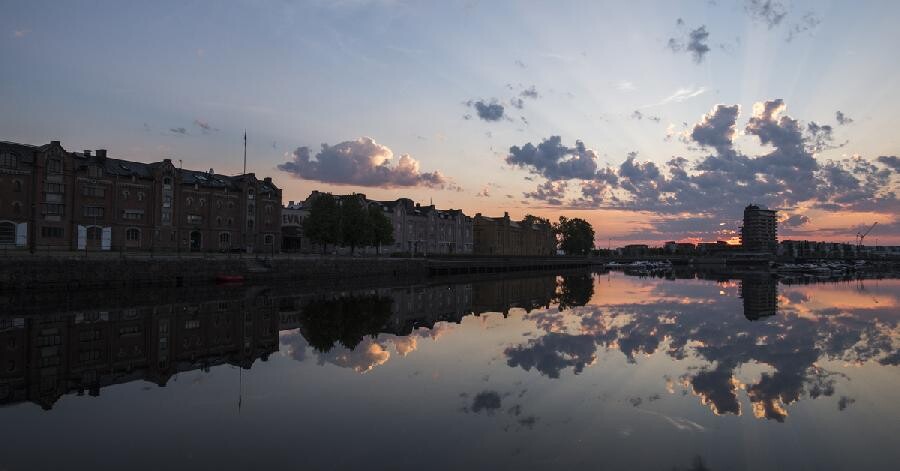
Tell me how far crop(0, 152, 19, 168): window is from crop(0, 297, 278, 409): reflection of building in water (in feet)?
122

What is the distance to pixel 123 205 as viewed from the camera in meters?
72.0

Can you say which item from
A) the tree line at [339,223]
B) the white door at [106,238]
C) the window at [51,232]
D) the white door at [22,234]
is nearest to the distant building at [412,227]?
the tree line at [339,223]

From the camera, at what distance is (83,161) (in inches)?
2714

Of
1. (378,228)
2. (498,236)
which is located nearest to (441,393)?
(378,228)

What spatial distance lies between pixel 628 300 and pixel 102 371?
145 feet

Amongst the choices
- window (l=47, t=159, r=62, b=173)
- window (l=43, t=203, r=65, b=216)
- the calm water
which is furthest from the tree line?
the calm water

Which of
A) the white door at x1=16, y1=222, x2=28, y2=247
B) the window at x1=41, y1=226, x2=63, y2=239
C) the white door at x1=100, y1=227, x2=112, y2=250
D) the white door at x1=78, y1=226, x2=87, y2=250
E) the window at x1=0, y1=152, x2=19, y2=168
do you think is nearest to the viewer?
the window at x1=0, y1=152, x2=19, y2=168

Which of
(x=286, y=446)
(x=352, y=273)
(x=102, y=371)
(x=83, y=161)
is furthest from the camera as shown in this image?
(x=352, y=273)

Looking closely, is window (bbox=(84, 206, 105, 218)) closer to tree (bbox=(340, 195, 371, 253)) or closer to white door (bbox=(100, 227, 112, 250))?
white door (bbox=(100, 227, 112, 250))

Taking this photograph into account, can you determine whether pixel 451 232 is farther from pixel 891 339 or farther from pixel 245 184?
pixel 891 339

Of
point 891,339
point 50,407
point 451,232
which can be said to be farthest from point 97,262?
point 451,232

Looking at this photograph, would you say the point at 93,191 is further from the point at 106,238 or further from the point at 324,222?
the point at 324,222

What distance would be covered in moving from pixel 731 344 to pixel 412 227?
110538 mm

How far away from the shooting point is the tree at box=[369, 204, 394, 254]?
306ft
